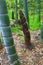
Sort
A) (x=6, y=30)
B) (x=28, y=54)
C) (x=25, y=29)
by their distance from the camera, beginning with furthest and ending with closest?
(x=28, y=54) → (x=25, y=29) → (x=6, y=30)

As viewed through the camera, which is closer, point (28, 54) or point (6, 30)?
point (6, 30)

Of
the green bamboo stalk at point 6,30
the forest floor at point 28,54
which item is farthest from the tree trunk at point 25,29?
the green bamboo stalk at point 6,30

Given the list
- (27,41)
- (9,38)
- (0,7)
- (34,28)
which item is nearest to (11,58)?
(9,38)

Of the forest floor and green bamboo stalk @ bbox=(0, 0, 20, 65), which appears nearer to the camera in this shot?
green bamboo stalk @ bbox=(0, 0, 20, 65)

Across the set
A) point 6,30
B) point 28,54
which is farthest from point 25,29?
point 6,30

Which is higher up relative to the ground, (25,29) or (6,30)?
(6,30)

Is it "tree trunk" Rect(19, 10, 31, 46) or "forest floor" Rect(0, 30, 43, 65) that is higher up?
"tree trunk" Rect(19, 10, 31, 46)

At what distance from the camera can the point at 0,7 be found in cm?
215

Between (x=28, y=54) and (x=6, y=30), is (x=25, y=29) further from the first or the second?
(x=6, y=30)

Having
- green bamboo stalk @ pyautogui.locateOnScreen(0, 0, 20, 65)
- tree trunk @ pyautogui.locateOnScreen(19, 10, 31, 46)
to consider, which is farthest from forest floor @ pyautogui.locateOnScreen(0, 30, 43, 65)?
green bamboo stalk @ pyautogui.locateOnScreen(0, 0, 20, 65)

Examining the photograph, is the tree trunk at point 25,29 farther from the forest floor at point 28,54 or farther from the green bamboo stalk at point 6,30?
the green bamboo stalk at point 6,30

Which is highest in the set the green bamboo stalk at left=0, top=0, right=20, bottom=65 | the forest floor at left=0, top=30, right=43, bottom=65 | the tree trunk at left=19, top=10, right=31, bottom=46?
the green bamboo stalk at left=0, top=0, right=20, bottom=65

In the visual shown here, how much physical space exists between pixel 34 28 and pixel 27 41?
2.04m

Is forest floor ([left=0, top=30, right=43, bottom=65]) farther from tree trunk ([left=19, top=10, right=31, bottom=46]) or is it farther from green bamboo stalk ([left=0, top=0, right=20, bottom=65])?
green bamboo stalk ([left=0, top=0, right=20, bottom=65])
